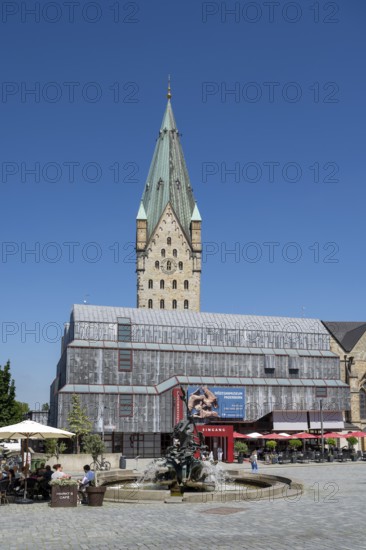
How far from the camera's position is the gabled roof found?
9219 cm

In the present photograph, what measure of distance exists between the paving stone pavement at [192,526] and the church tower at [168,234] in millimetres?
95610

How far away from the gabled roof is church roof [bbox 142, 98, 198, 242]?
36983mm

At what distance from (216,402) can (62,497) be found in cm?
5493

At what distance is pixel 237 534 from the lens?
51.2 ft

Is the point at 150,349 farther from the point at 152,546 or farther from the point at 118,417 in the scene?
the point at 152,546

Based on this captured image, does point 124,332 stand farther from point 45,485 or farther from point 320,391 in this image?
point 45,485

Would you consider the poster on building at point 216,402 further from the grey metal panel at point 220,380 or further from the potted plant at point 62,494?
the potted plant at point 62,494

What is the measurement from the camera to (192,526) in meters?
17.0

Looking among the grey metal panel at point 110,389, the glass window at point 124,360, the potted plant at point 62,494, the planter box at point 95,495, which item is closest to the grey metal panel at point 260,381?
the glass window at point 124,360

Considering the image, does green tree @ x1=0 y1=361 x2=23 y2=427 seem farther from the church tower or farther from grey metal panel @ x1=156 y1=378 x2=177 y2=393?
the church tower

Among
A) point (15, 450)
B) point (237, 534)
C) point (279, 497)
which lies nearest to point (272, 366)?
point (15, 450)

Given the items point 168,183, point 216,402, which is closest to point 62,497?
point 216,402

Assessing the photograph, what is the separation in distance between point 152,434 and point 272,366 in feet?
55.4

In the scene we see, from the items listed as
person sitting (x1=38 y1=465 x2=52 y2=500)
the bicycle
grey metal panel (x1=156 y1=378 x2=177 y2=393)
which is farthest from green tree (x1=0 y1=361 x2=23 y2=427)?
person sitting (x1=38 y1=465 x2=52 y2=500)
